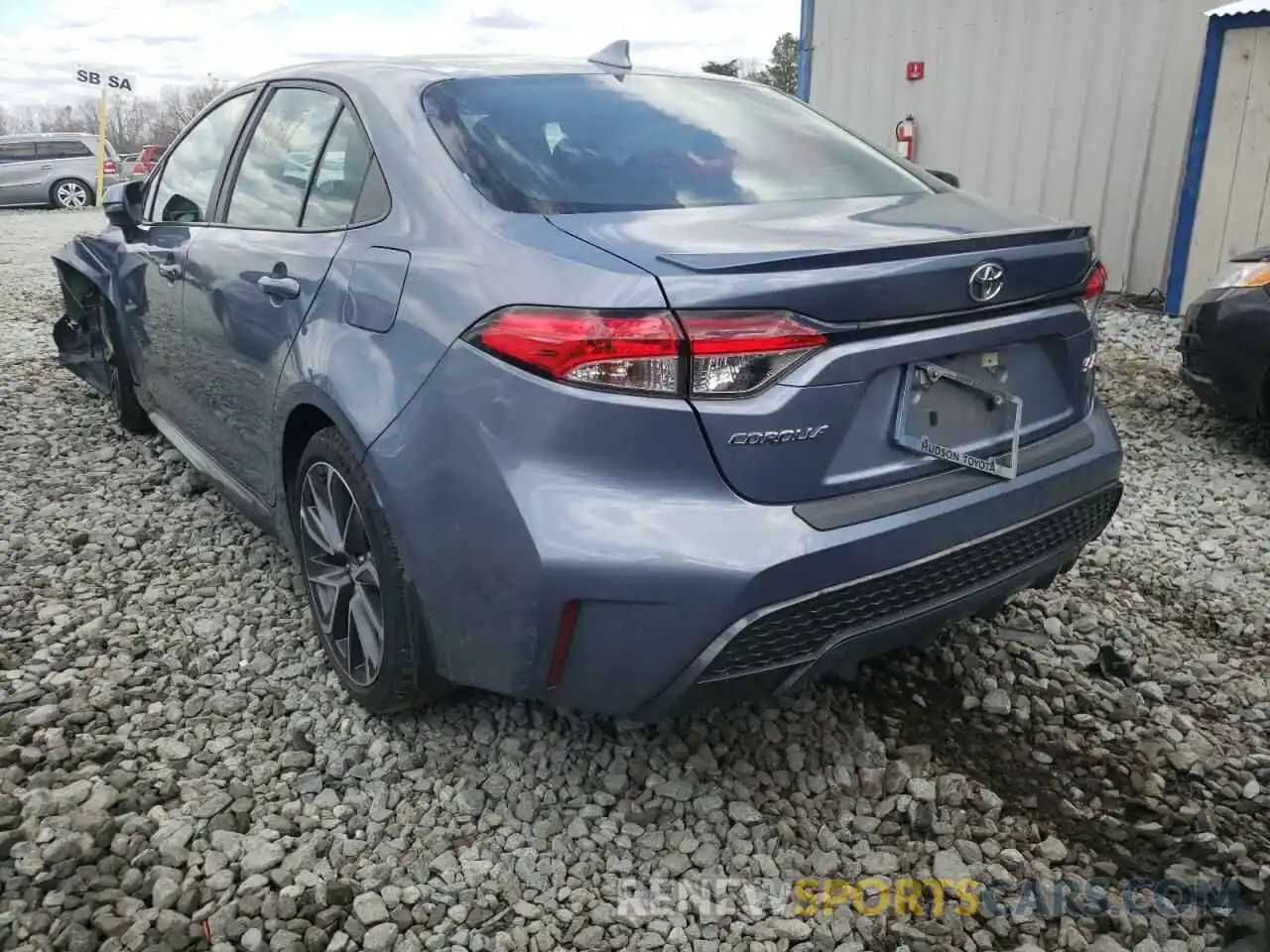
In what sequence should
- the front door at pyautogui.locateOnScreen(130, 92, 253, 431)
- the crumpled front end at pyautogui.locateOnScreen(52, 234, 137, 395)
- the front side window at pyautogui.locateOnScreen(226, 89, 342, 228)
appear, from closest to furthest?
the front side window at pyautogui.locateOnScreen(226, 89, 342, 228)
the front door at pyautogui.locateOnScreen(130, 92, 253, 431)
the crumpled front end at pyautogui.locateOnScreen(52, 234, 137, 395)

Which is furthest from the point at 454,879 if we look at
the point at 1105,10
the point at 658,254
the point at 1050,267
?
the point at 1105,10

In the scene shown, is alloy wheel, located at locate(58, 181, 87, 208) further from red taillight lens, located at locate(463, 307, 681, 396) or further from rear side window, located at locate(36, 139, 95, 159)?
red taillight lens, located at locate(463, 307, 681, 396)

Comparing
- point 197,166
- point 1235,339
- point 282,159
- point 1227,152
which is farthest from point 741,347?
point 1227,152

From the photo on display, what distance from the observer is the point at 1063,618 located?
317 cm

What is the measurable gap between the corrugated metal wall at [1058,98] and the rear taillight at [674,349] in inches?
279

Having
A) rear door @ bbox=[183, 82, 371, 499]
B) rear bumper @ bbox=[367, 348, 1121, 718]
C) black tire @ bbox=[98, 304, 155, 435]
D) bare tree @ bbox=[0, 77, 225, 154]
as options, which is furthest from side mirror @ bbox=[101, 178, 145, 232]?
bare tree @ bbox=[0, 77, 225, 154]

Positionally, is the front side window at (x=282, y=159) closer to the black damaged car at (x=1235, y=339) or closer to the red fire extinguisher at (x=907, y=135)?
the black damaged car at (x=1235, y=339)

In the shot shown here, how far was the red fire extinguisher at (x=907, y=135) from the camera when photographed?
347 inches

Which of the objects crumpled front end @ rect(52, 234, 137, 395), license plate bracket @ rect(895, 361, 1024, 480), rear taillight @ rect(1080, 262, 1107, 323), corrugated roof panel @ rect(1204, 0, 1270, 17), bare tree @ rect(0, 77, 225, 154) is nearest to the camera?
license plate bracket @ rect(895, 361, 1024, 480)

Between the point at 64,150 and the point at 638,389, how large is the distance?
76.9ft

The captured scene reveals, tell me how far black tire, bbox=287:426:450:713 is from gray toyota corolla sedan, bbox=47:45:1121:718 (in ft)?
0.03

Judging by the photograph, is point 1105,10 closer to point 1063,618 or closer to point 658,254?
point 1063,618

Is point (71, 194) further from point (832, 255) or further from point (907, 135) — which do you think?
point (832, 255)

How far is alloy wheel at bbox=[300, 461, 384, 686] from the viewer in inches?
98.0
